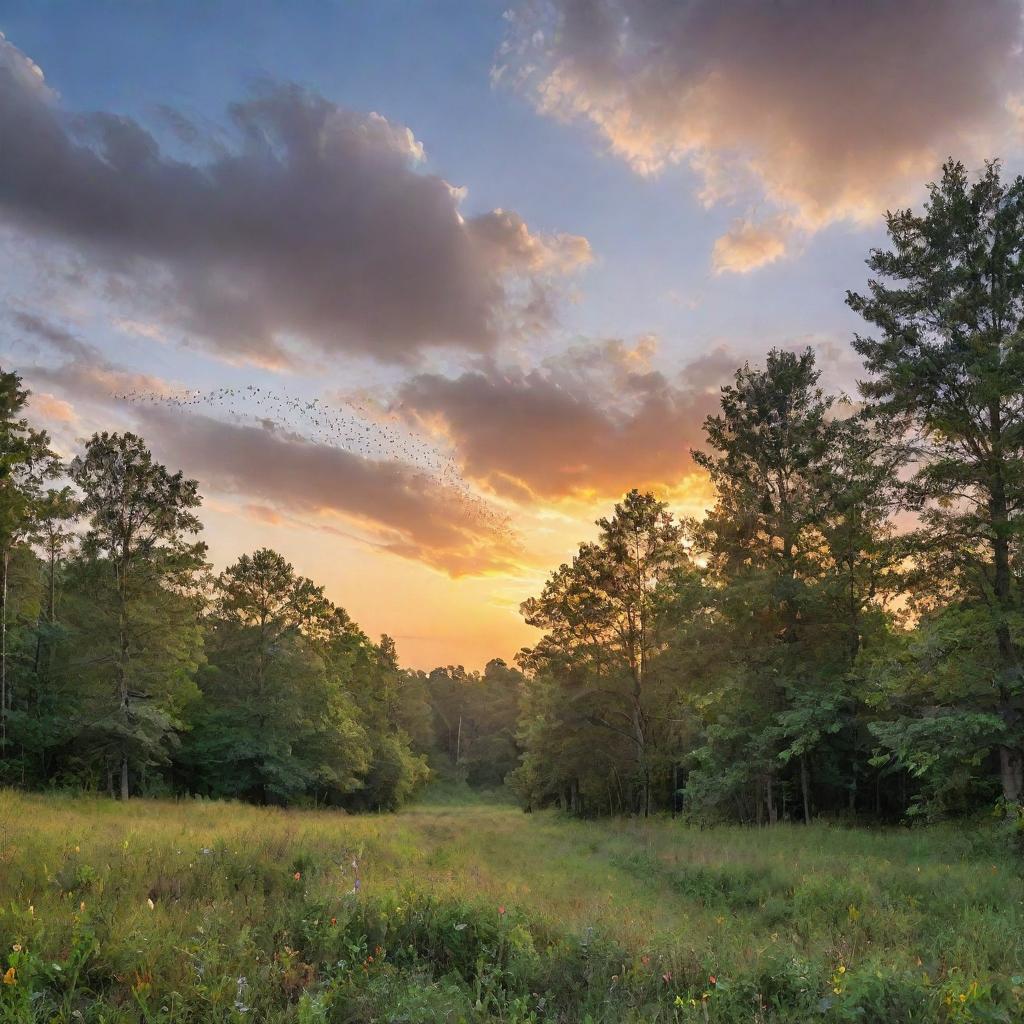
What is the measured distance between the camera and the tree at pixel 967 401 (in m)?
15.3

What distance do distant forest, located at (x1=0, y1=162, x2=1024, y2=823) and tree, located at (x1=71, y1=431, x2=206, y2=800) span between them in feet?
0.30

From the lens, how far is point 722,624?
80.6 feet

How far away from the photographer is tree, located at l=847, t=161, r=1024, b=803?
1531 centimetres

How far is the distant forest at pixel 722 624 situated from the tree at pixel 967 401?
58 mm

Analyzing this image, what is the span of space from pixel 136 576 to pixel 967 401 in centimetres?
2940

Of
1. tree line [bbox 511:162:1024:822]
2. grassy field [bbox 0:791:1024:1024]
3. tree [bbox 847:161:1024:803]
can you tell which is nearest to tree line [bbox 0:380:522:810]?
grassy field [bbox 0:791:1024:1024]

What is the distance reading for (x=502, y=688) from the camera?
100m

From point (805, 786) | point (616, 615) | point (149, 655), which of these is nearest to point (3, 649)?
point (149, 655)

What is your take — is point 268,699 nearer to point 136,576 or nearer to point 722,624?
point 136,576

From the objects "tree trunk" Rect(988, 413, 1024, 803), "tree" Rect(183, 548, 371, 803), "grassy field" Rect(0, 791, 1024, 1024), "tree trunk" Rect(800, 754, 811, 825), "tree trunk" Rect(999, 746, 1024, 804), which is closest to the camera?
"grassy field" Rect(0, 791, 1024, 1024)

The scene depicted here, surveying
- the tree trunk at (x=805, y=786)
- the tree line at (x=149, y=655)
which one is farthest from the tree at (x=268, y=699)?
the tree trunk at (x=805, y=786)

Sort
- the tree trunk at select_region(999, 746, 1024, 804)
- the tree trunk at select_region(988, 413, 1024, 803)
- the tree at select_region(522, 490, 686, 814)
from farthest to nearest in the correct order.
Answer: the tree at select_region(522, 490, 686, 814) → the tree trunk at select_region(999, 746, 1024, 804) → the tree trunk at select_region(988, 413, 1024, 803)

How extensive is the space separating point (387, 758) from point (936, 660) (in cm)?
4136

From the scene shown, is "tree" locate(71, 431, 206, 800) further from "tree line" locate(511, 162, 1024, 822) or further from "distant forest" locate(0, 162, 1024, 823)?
"tree line" locate(511, 162, 1024, 822)
